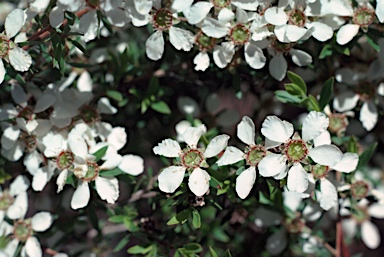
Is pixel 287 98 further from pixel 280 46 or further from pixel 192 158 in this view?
pixel 192 158

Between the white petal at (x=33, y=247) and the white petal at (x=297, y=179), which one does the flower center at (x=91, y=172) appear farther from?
the white petal at (x=297, y=179)

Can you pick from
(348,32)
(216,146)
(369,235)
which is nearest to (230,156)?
(216,146)

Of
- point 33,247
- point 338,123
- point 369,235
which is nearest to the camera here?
point 33,247

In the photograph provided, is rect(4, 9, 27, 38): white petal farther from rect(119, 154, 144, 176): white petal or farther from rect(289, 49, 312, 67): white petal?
rect(289, 49, 312, 67): white petal

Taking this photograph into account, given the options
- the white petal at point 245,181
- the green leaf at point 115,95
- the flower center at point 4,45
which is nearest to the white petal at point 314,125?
the white petal at point 245,181

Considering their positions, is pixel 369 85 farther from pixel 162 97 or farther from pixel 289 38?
pixel 162 97

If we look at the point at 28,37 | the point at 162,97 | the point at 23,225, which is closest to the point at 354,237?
the point at 162,97
